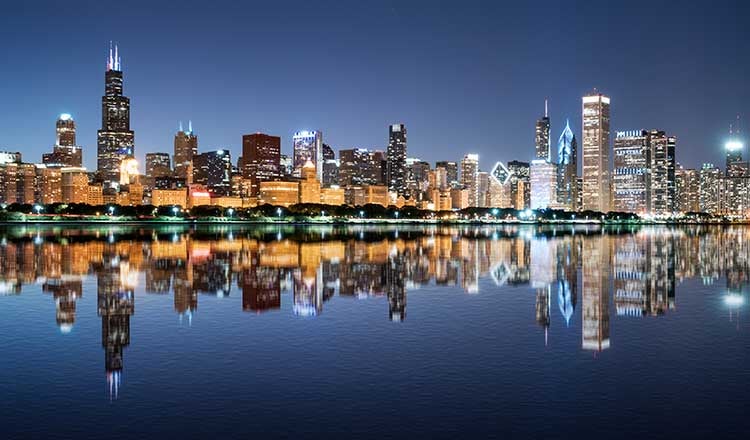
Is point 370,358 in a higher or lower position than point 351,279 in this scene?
lower

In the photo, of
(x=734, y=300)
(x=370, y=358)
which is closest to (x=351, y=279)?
(x=734, y=300)

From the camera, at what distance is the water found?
1347 centimetres

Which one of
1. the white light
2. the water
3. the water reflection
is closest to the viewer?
the water

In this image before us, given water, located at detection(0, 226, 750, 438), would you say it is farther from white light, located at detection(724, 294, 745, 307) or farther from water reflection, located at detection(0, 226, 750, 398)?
water reflection, located at detection(0, 226, 750, 398)

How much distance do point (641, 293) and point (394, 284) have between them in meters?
11.7

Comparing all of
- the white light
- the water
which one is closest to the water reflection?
the white light

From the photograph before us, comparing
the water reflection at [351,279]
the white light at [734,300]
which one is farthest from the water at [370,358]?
the water reflection at [351,279]

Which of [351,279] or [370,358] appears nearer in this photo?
[370,358]

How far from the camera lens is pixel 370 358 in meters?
18.5

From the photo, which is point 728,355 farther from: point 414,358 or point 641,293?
point 641,293

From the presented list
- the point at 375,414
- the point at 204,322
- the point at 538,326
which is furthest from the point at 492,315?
the point at 375,414

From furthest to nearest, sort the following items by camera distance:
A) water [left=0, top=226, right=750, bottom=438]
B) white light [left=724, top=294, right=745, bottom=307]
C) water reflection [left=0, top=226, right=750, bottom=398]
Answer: white light [left=724, top=294, right=745, bottom=307]
water reflection [left=0, top=226, right=750, bottom=398]
water [left=0, top=226, right=750, bottom=438]

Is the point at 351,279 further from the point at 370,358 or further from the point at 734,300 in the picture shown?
the point at 370,358

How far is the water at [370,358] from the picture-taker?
13469 millimetres
